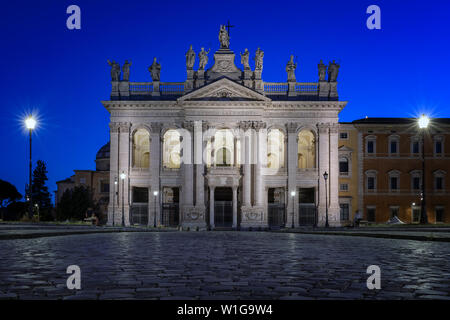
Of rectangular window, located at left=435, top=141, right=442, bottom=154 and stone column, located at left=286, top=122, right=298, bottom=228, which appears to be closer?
stone column, located at left=286, top=122, right=298, bottom=228

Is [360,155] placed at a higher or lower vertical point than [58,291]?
higher

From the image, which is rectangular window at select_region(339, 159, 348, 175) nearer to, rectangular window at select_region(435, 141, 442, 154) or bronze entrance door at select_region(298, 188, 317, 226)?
bronze entrance door at select_region(298, 188, 317, 226)

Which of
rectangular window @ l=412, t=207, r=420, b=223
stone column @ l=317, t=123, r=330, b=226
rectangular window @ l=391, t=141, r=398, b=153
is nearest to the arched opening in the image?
stone column @ l=317, t=123, r=330, b=226

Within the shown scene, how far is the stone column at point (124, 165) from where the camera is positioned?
5850cm

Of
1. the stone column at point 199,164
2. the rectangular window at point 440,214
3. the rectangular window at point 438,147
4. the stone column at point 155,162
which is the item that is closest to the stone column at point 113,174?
the stone column at point 155,162

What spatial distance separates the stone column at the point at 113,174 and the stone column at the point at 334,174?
74.5 feet

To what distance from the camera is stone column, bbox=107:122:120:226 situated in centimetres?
5806

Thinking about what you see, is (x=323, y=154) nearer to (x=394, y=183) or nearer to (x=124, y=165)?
(x=394, y=183)

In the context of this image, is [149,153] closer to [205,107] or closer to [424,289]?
[205,107]

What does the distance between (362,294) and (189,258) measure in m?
6.91

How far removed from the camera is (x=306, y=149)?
6366cm

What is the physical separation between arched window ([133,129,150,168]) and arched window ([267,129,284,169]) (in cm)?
1394

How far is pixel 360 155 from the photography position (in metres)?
61.3
